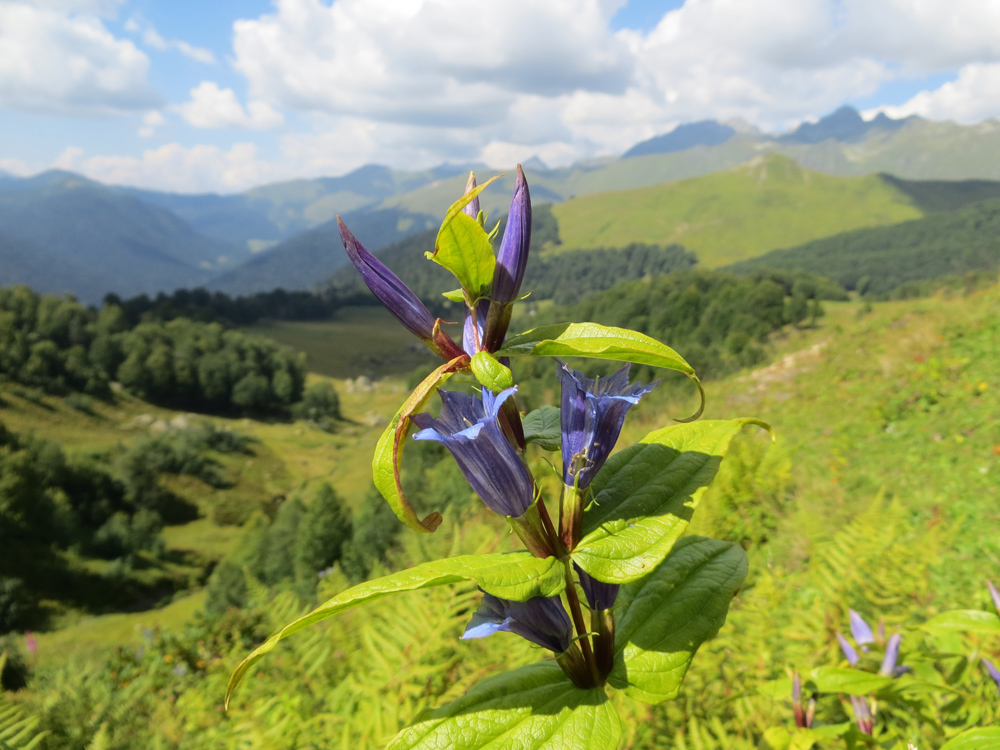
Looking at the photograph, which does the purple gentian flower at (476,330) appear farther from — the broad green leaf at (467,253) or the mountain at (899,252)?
the mountain at (899,252)

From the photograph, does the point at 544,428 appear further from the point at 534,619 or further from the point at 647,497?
the point at 534,619

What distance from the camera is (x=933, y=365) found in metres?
12.9

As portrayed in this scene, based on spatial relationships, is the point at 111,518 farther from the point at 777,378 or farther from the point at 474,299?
the point at 474,299

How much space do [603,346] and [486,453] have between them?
0.42 meters

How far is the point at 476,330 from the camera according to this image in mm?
1493

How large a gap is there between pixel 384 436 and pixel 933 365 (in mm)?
15860

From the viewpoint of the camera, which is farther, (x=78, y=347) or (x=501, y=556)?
(x=78, y=347)

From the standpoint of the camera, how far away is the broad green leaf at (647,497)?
1362mm

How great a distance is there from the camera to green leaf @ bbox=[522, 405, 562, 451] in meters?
1.59

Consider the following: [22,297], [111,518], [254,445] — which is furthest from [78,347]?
[111,518]

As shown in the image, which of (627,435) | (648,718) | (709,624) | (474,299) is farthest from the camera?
(627,435)

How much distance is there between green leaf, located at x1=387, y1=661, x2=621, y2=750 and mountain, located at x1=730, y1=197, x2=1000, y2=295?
5732 inches

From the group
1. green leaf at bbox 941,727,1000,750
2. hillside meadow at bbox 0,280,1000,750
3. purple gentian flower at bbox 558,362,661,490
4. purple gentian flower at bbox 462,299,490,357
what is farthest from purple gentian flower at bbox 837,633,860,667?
purple gentian flower at bbox 462,299,490,357

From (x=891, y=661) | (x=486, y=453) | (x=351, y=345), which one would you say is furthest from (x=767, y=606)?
(x=351, y=345)
